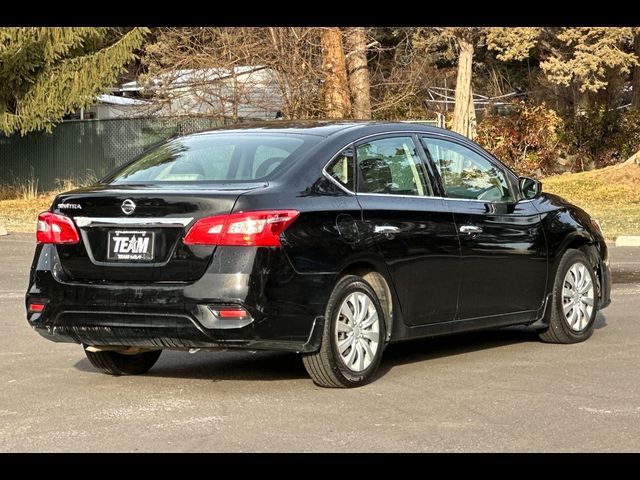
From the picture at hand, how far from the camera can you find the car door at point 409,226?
8.52m

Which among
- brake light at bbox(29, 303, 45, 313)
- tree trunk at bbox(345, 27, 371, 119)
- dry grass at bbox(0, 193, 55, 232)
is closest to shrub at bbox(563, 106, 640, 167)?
tree trunk at bbox(345, 27, 371, 119)

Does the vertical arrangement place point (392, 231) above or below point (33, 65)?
below

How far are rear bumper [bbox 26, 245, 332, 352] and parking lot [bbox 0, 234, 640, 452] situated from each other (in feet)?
1.21

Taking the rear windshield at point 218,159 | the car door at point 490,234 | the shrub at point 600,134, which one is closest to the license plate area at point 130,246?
the rear windshield at point 218,159

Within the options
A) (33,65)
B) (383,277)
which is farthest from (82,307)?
(33,65)

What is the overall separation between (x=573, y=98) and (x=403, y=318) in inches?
1215

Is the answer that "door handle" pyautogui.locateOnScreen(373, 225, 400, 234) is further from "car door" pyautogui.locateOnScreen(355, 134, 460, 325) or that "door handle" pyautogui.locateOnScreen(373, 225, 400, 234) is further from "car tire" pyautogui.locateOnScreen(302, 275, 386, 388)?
"car tire" pyautogui.locateOnScreen(302, 275, 386, 388)

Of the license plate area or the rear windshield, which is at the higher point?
the rear windshield

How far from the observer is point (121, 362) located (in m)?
8.88

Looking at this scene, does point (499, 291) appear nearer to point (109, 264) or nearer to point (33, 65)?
point (109, 264)

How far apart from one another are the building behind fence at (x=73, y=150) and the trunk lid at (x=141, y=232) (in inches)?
1074

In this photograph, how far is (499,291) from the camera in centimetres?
945

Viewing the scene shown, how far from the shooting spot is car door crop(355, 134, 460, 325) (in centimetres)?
852

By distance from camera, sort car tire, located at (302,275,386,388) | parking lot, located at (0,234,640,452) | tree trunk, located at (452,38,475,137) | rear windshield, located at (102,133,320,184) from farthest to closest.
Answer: tree trunk, located at (452,38,475,137) → rear windshield, located at (102,133,320,184) → car tire, located at (302,275,386,388) → parking lot, located at (0,234,640,452)
